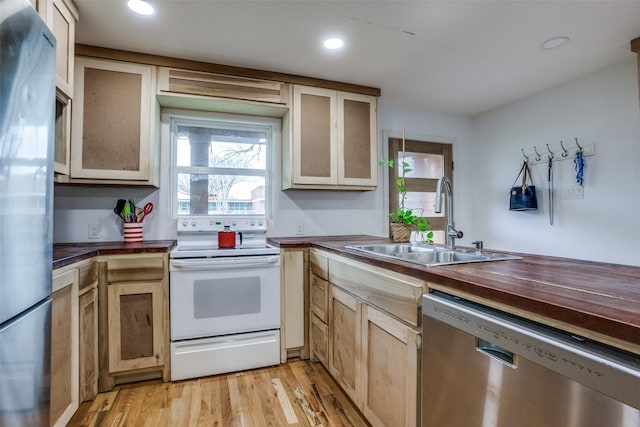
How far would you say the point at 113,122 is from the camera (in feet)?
7.15

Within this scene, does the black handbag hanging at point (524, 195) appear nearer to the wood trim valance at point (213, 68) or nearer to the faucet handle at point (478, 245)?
the wood trim valance at point (213, 68)

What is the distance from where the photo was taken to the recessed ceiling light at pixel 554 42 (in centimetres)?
212

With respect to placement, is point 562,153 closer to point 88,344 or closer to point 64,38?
point 64,38

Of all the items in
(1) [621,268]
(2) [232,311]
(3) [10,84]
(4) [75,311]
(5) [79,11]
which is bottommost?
(2) [232,311]

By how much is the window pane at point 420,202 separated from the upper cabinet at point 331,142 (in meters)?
0.84

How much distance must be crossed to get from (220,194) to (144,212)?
0.61m

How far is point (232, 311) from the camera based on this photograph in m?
2.20

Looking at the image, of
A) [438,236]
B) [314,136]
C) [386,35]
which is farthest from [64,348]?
[438,236]

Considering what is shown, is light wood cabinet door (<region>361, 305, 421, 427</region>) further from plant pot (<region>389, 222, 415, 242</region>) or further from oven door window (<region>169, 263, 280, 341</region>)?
plant pot (<region>389, 222, 415, 242</region>)

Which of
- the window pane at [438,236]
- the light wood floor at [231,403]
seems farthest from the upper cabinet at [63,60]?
the window pane at [438,236]

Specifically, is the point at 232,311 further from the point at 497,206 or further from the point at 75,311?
the point at 497,206

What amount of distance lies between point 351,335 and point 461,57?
214 centimetres

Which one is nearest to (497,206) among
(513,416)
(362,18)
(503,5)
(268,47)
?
(503,5)

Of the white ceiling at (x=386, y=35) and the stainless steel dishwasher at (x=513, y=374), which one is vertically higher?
the white ceiling at (x=386, y=35)
